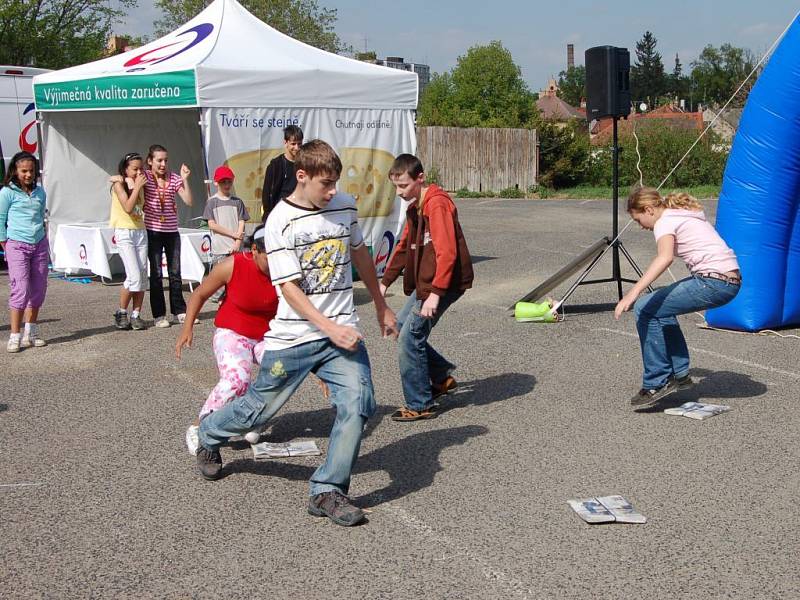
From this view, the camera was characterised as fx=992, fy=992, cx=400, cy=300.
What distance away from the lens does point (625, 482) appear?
213 inches

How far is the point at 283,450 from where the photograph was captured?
237 inches

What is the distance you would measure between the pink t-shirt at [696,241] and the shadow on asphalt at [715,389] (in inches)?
40.3

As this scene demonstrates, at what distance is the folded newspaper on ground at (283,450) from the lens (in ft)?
19.5

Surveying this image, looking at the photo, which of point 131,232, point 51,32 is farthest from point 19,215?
point 51,32

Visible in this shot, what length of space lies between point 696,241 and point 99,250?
864cm

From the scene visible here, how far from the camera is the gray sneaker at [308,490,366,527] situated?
4.82 m

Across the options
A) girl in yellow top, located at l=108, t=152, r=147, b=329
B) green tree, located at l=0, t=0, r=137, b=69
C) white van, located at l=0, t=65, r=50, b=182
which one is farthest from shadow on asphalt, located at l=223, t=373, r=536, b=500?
green tree, located at l=0, t=0, r=137, b=69

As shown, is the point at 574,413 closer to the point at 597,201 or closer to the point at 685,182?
the point at 597,201

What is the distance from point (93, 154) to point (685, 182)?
23822 millimetres

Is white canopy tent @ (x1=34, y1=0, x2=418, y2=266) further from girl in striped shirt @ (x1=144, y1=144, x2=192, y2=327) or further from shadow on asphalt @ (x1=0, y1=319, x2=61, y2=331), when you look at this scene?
shadow on asphalt @ (x1=0, y1=319, x2=61, y2=331)

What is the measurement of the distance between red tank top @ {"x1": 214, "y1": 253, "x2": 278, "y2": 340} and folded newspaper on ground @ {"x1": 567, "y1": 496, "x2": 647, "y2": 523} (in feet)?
6.77

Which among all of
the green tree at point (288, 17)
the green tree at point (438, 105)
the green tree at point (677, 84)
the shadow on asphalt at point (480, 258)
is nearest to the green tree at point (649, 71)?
the green tree at point (677, 84)

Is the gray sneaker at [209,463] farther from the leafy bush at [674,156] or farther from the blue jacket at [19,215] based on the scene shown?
the leafy bush at [674,156]

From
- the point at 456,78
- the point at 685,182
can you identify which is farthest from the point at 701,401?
the point at 456,78
